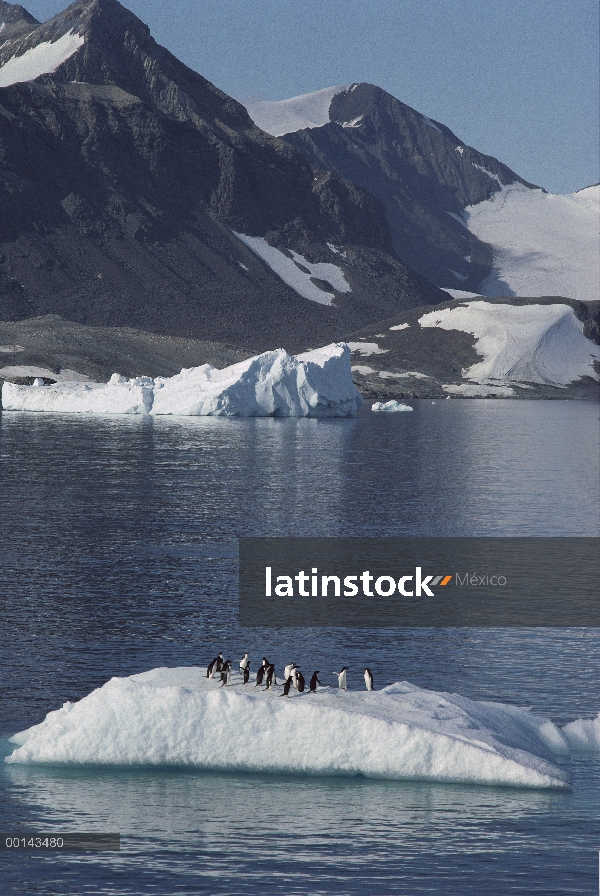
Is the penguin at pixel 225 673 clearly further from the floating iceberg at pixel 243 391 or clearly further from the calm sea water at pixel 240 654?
the floating iceberg at pixel 243 391

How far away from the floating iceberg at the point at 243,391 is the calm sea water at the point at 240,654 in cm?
6013

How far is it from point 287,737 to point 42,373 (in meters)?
166

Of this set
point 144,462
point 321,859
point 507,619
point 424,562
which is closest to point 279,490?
point 144,462

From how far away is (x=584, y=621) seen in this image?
38812mm

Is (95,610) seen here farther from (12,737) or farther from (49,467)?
(49,467)

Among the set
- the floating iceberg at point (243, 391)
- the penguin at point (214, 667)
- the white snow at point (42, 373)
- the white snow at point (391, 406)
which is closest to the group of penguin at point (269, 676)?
the penguin at point (214, 667)

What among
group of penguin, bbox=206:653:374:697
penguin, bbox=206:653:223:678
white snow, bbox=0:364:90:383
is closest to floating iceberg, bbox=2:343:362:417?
white snow, bbox=0:364:90:383

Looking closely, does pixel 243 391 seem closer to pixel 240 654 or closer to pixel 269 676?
pixel 240 654

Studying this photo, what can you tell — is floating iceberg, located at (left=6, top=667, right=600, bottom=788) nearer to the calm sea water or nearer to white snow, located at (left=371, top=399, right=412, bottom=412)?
the calm sea water

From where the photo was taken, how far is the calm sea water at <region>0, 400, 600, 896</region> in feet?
66.1

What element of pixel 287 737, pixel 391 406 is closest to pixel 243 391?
pixel 391 406

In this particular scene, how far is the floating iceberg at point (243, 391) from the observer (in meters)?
142

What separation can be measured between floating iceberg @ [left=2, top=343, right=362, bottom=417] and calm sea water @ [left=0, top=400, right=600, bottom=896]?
60125mm

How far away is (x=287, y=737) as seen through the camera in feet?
78.9
